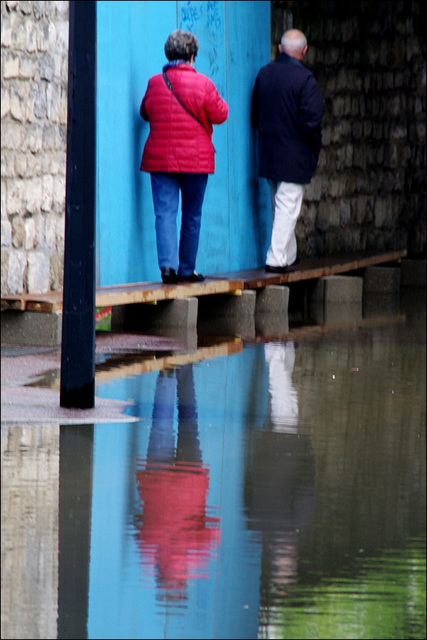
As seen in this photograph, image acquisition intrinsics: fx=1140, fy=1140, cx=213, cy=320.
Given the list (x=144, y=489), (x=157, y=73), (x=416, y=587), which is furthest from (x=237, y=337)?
(x=416, y=587)

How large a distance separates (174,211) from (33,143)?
4.38 feet

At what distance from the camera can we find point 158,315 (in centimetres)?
800

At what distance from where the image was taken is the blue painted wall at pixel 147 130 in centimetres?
783

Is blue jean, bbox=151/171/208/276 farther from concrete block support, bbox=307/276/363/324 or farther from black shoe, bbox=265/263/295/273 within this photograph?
concrete block support, bbox=307/276/363/324

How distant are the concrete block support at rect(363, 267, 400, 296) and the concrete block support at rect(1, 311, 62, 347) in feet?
16.8

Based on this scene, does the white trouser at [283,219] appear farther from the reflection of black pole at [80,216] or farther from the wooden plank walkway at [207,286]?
the reflection of black pole at [80,216]

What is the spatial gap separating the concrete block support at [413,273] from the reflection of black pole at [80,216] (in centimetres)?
774

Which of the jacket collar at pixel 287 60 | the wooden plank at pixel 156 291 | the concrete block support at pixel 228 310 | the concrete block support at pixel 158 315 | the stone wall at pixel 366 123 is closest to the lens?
the wooden plank at pixel 156 291

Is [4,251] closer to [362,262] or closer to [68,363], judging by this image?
[68,363]

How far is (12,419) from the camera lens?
4.71 metres

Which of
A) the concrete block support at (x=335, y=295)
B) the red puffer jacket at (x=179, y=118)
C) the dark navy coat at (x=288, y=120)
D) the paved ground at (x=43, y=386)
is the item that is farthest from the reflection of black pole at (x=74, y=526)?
the concrete block support at (x=335, y=295)

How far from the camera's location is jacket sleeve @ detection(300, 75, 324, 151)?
926 cm

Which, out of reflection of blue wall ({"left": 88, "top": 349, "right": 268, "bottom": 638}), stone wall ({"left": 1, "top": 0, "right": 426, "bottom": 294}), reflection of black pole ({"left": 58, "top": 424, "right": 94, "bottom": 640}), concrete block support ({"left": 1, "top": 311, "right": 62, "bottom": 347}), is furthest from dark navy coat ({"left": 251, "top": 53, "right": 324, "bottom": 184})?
reflection of black pole ({"left": 58, "top": 424, "right": 94, "bottom": 640})

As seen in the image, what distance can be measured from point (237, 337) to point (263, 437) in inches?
121
